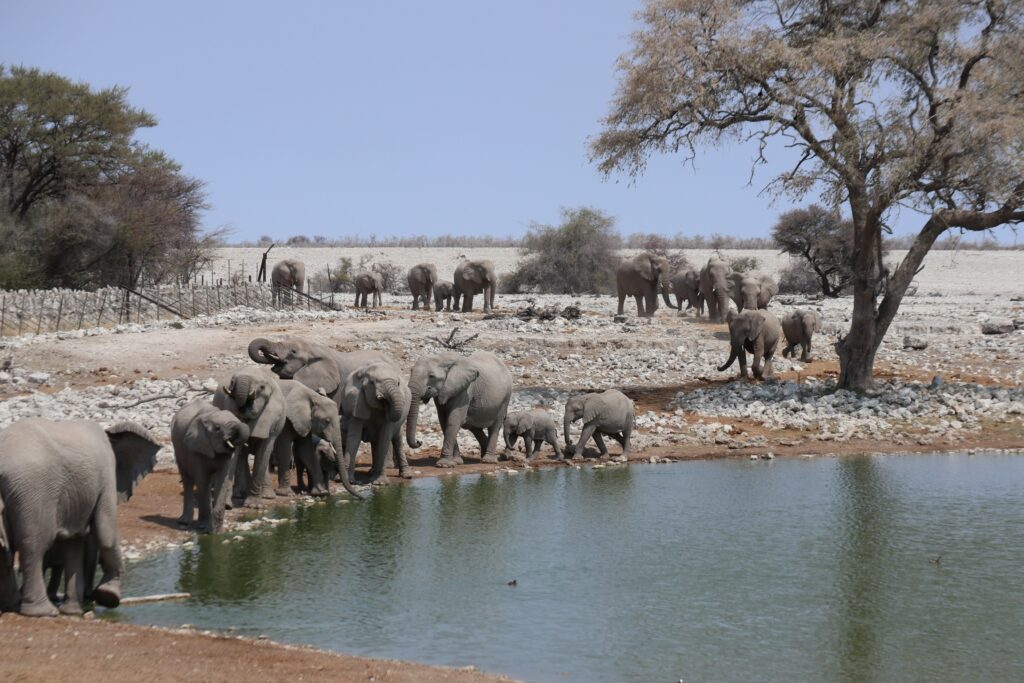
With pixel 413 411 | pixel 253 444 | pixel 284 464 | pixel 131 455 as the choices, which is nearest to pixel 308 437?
pixel 284 464

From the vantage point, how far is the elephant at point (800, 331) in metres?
29.3

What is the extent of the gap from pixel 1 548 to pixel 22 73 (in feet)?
138

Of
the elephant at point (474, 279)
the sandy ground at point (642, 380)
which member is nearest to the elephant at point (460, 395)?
the sandy ground at point (642, 380)

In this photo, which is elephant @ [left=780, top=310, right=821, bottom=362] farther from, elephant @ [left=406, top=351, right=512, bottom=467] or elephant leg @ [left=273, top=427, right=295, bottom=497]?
elephant leg @ [left=273, top=427, right=295, bottom=497]

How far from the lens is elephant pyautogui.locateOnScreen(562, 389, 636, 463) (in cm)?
1964

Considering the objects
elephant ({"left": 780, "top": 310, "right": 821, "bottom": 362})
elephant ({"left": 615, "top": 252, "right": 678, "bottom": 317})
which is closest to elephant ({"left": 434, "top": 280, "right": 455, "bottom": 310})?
elephant ({"left": 615, "top": 252, "right": 678, "bottom": 317})

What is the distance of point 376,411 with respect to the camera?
17375 mm

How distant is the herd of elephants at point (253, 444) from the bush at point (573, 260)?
97.9 ft

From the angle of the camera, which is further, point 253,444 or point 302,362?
point 302,362

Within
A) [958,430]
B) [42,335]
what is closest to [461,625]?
[958,430]

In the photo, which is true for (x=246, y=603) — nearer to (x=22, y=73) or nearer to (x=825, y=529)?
(x=825, y=529)

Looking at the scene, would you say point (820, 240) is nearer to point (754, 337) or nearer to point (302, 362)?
point (754, 337)

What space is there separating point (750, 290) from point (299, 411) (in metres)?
20.6

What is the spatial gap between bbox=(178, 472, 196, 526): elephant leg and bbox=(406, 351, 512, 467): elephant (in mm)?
4580
